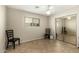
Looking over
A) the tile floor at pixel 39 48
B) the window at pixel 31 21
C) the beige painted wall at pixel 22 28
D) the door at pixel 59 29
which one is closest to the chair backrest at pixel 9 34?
the beige painted wall at pixel 22 28

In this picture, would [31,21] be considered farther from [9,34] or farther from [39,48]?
[39,48]

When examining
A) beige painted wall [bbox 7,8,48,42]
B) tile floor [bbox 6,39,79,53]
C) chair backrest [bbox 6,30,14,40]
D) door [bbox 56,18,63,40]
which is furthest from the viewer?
door [bbox 56,18,63,40]

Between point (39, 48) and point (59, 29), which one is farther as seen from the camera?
point (59, 29)

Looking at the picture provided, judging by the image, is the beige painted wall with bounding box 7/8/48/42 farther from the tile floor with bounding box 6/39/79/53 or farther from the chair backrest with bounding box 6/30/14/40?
the tile floor with bounding box 6/39/79/53

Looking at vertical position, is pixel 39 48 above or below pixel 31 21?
below

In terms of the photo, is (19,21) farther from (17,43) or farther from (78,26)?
(78,26)

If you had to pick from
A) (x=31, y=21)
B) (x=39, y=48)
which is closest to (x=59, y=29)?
(x=31, y=21)

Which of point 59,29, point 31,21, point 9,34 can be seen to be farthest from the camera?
point 59,29

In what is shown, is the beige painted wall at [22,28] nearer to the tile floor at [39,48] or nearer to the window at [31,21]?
the window at [31,21]

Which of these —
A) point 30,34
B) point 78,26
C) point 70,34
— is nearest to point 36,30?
point 30,34

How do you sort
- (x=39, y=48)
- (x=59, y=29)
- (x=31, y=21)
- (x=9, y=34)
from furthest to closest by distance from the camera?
1. (x=59, y=29)
2. (x=31, y=21)
3. (x=9, y=34)
4. (x=39, y=48)

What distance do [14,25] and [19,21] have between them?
12.9 inches

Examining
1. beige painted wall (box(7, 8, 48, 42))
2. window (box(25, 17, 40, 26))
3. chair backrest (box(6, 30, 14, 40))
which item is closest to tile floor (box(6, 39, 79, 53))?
beige painted wall (box(7, 8, 48, 42))

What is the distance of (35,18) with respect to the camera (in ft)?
12.8
